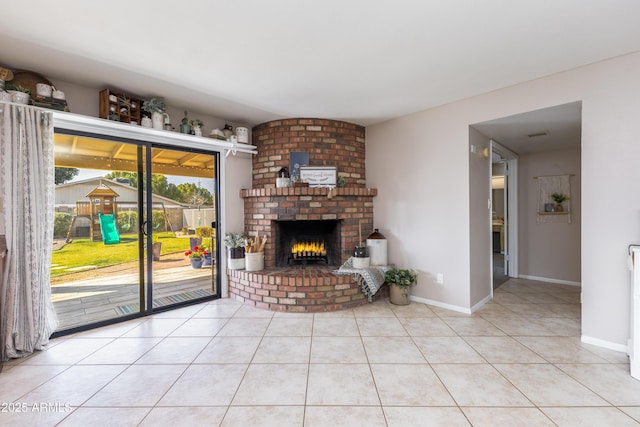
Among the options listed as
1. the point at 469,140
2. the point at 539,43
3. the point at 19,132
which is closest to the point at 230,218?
the point at 19,132

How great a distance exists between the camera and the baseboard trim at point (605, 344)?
2184mm

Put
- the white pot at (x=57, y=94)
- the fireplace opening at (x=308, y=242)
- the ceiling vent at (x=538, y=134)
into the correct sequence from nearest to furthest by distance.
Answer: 1. the white pot at (x=57, y=94)
2. the ceiling vent at (x=538, y=134)
3. the fireplace opening at (x=308, y=242)

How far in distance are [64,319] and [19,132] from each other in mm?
1867

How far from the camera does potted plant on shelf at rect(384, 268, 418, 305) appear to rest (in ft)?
10.7

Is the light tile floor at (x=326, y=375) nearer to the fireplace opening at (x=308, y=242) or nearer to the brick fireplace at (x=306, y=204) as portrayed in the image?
the brick fireplace at (x=306, y=204)

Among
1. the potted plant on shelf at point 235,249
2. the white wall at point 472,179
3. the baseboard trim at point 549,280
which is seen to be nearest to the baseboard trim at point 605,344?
the white wall at point 472,179

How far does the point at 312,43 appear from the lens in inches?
78.7

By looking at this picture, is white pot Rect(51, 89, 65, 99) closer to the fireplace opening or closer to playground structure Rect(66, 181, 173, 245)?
playground structure Rect(66, 181, 173, 245)

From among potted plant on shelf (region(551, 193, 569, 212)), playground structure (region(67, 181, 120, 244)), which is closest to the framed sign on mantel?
playground structure (region(67, 181, 120, 244))

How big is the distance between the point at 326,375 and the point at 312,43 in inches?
94.7

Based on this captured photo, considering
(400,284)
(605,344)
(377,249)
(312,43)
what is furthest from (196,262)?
(605,344)

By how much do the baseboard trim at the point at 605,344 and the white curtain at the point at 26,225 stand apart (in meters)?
4.69

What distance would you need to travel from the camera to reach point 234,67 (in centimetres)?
235

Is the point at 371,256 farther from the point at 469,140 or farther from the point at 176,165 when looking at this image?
the point at 176,165
